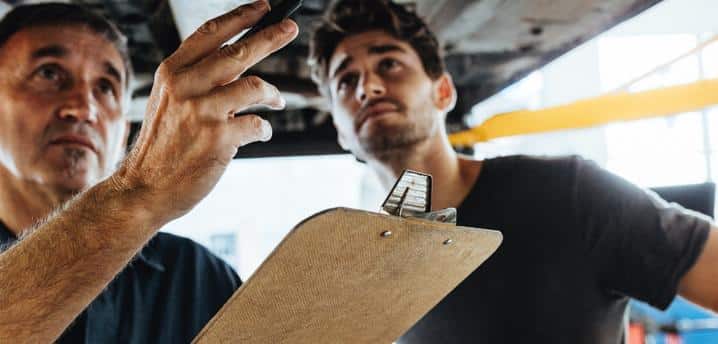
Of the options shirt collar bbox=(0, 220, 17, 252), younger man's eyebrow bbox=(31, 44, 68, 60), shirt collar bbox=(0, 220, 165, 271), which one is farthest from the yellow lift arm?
shirt collar bbox=(0, 220, 17, 252)

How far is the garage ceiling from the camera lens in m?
1.87

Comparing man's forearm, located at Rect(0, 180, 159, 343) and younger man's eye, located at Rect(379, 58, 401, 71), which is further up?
younger man's eye, located at Rect(379, 58, 401, 71)

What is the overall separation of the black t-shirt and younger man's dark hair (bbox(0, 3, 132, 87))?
1044 millimetres

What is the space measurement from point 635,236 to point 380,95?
0.79 metres

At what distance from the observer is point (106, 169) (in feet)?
4.73

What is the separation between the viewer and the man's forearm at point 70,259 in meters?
0.77

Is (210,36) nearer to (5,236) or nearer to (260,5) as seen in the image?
(260,5)

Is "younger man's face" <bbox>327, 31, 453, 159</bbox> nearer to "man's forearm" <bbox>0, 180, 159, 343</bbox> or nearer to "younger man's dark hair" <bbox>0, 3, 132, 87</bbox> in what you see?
"younger man's dark hair" <bbox>0, 3, 132, 87</bbox>

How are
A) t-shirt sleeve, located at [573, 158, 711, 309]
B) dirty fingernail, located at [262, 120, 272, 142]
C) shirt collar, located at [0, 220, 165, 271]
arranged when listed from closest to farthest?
dirty fingernail, located at [262, 120, 272, 142] → shirt collar, located at [0, 220, 165, 271] → t-shirt sleeve, located at [573, 158, 711, 309]

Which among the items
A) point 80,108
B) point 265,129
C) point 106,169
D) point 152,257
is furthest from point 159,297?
point 265,129

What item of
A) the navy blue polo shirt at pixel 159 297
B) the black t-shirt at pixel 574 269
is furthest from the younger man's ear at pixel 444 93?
the navy blue polo shirt at pixel 159 297

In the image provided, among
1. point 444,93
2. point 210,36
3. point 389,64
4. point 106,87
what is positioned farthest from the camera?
point 444,93

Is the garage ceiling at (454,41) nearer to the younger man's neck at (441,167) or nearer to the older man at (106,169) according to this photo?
the older man at (106,169)

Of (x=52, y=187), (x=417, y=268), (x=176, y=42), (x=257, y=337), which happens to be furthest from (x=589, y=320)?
(x=176, y=42)
